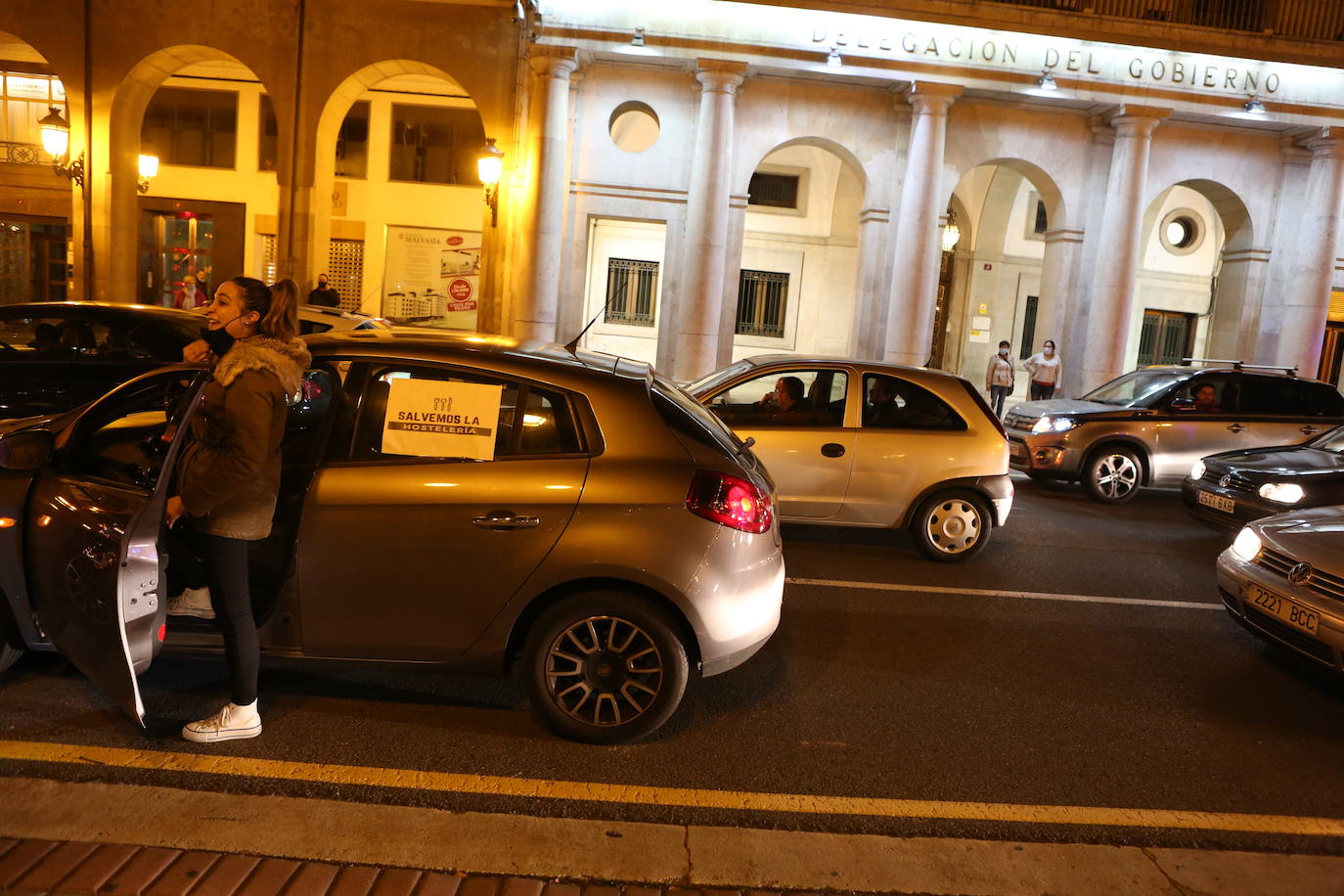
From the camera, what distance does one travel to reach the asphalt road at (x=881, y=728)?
12.4 feet

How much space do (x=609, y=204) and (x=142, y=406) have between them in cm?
1405

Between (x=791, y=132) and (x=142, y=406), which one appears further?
A: (x=791, y=132)

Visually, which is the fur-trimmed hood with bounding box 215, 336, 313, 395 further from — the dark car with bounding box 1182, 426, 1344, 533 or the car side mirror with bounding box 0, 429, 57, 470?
the dark car with bounding box 1182, 426, 1344, 533

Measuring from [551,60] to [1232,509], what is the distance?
41.7 ft

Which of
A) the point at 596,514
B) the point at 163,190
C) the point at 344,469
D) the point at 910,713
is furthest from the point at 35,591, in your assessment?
the point at 163,190

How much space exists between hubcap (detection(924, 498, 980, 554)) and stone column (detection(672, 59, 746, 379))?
9.65 meters

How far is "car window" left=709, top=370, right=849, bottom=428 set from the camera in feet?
26.2

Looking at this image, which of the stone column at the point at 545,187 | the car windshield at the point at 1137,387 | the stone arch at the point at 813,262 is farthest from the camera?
the stone arch at the point at 813,262

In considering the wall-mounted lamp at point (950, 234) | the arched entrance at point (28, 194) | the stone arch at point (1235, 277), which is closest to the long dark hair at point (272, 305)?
the stone arch at point (1235, 277)

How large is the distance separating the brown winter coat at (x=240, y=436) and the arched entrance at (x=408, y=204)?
777 inches

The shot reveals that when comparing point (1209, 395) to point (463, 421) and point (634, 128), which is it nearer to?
point (463, 421)

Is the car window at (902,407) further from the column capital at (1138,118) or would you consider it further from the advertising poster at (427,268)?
the advertising poster at (427,268)

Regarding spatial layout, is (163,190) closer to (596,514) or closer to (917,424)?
(917,424)

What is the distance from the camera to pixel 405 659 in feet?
13.7
